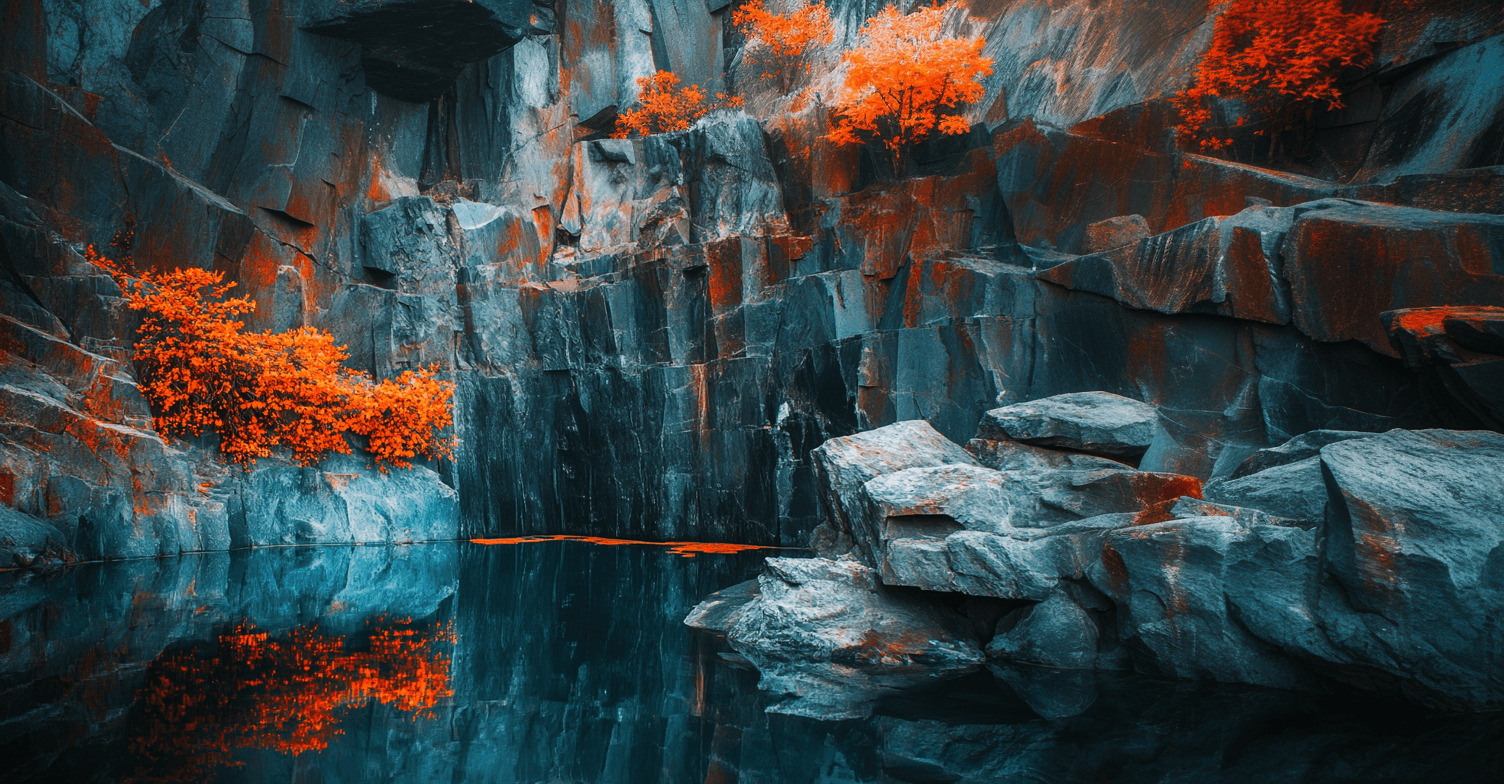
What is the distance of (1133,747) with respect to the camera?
537 centimetres

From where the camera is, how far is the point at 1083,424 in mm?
9938

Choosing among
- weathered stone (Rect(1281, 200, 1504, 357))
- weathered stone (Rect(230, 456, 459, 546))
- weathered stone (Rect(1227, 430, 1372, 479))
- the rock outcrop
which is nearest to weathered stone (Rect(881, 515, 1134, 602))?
the rock outcrop

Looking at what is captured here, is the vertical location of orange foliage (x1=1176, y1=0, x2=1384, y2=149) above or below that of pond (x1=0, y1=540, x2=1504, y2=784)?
above

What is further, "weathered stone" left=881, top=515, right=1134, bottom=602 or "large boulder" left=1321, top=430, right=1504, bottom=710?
"weathered stone" left=881, top=515, right=1134, bottom=602

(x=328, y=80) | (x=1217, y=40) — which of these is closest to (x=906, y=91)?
(x=1217, y=40)

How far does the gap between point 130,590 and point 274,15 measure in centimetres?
1616

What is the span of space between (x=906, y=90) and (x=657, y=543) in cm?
1278

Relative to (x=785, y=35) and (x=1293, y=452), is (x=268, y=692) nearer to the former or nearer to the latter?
(x=1293, y=452)

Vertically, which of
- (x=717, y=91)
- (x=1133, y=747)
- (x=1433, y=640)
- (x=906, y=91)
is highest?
(x=717, y=91)

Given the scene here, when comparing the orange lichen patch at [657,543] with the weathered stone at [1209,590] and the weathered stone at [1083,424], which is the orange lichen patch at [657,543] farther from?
the weathered stone at [1209,590]

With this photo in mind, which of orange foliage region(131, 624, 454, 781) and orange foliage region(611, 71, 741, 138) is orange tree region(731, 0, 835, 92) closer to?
orange foliage region(611, 71, 741, 138)

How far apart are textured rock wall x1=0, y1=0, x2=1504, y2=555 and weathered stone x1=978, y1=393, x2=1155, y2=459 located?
3.17 metres

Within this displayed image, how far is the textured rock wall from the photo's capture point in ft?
42.0

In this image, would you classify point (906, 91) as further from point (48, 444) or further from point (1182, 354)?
point (48, 444)
